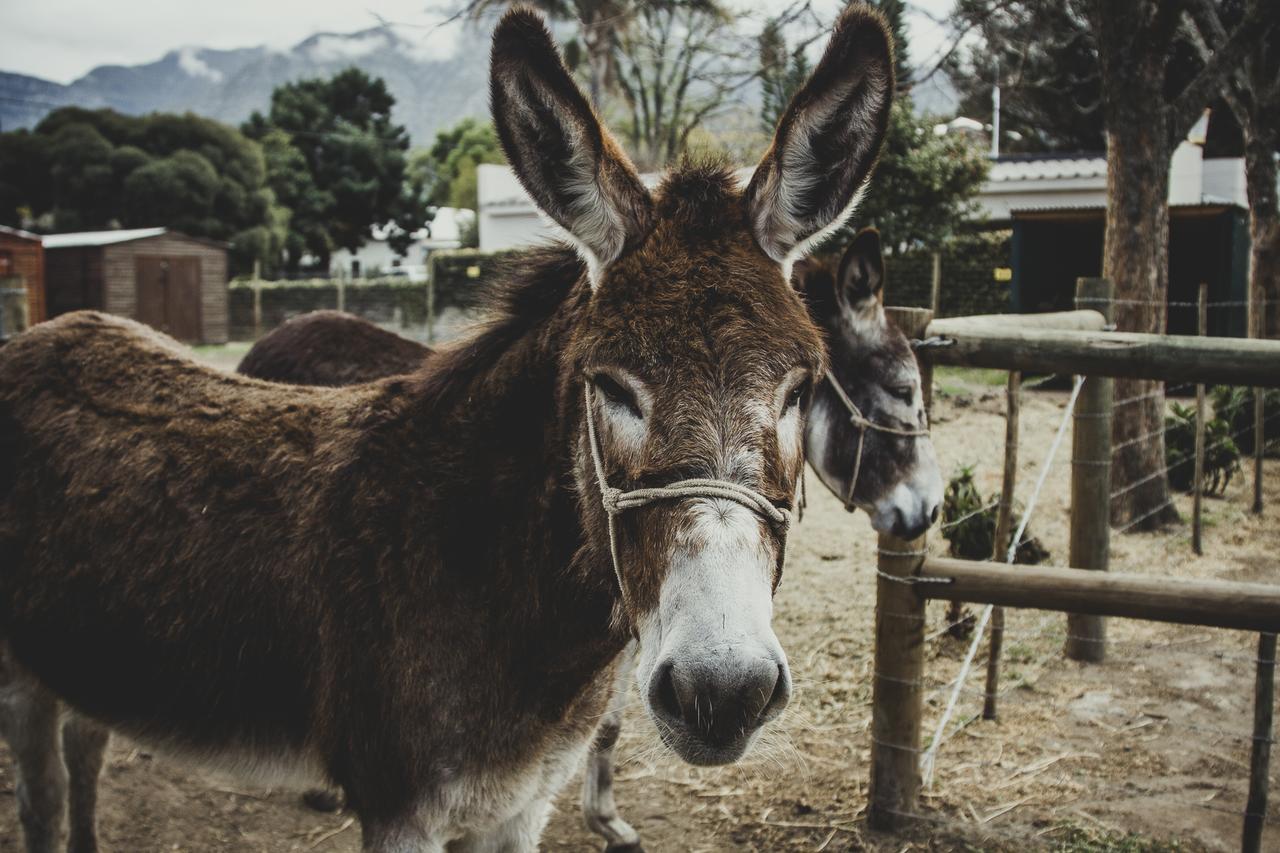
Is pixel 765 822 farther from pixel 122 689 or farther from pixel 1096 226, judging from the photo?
pixel 1096 226

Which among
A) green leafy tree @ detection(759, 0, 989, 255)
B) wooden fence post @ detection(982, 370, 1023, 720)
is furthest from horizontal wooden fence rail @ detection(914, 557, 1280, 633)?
green leafy tree @ detection(759, 0, 989, 255)

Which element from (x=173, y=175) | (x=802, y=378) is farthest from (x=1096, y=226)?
(x=173, y=175)

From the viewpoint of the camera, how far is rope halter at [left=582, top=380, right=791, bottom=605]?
1580mm

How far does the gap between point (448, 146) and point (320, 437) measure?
59527mm

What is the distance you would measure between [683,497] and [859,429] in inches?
113

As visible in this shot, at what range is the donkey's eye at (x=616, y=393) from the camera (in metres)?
1.75

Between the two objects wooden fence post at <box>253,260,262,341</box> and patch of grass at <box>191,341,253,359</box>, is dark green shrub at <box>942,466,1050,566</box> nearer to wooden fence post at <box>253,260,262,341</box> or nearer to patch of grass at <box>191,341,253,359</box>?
patch of grass at <box>191,341,253,359</box>

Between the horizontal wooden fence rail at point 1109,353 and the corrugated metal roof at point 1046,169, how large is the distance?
1897cm

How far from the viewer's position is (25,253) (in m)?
22.8

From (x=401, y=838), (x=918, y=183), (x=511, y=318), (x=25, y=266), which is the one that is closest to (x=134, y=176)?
(x=25, y=266)

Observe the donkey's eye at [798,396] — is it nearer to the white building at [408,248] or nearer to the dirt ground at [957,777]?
the dirt ground at [957,777]

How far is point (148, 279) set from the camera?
26922mm

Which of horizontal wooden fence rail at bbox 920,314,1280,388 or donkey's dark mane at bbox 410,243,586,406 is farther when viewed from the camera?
horizontal wooden fence rail at bbox 920,314,1280,388

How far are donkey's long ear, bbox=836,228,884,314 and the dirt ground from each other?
173cm
